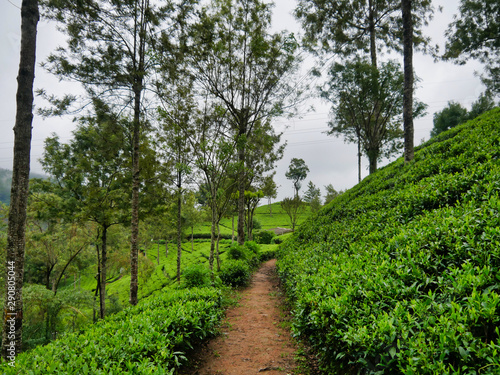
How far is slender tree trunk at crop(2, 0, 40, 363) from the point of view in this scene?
443 cm

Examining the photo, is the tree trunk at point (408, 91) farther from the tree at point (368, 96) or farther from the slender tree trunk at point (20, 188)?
the slender tree trunk at point (20, 188)

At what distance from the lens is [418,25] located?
1426cm

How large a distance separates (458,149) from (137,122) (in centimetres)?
973

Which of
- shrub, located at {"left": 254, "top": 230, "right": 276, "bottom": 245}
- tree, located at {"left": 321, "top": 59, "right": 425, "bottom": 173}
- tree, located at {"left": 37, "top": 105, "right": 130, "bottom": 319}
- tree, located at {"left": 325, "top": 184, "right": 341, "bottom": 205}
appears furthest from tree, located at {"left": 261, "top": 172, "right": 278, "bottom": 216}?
tree, located at {"left": 325, "top": 184, "right": 341, "bottom": 205}

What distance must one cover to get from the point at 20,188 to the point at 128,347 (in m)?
3.98

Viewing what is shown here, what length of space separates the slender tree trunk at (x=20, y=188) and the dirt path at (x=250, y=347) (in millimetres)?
3559

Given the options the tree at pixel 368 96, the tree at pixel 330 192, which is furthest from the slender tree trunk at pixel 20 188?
the tree at pixel 330 192

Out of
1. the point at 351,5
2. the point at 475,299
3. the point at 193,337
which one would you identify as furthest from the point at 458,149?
the point at 351,5

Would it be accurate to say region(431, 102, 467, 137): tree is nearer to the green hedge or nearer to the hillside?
the hillside

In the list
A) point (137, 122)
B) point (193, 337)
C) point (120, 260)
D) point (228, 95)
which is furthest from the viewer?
point (120, 260)

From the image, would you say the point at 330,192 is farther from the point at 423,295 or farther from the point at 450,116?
the point at 423,295

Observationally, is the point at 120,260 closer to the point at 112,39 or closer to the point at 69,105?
the point at 69,105

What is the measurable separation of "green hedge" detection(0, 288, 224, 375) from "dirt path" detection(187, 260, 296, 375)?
405 mm

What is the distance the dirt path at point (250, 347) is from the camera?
3836 mm
